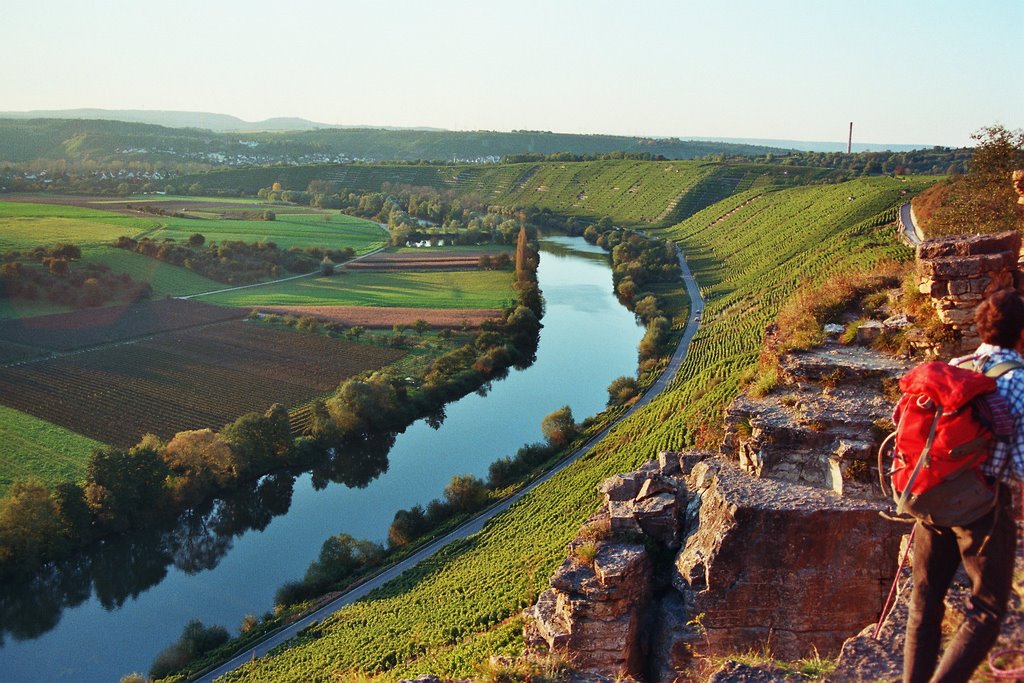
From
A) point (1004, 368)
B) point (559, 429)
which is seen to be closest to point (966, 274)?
point (1004, 368)

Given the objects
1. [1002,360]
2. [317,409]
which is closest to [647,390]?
[317,409]

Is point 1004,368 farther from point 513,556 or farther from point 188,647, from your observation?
point 188,647

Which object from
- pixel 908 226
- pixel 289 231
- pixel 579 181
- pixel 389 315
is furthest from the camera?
pixel 579 181

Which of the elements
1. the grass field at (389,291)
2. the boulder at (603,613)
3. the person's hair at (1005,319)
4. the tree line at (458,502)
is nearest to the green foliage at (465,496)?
the tree line at (458,502)

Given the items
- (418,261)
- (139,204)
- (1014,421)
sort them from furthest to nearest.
→ 1. (139,204)
2. (418,261)
3. (1014,421)

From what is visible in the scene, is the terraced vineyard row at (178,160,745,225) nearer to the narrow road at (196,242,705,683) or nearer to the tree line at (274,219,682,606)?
the tree line at (274,219,682,606)

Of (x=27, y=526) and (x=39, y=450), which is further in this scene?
(x=39, y=450)

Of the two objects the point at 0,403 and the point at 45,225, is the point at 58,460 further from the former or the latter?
the point at 45,225
